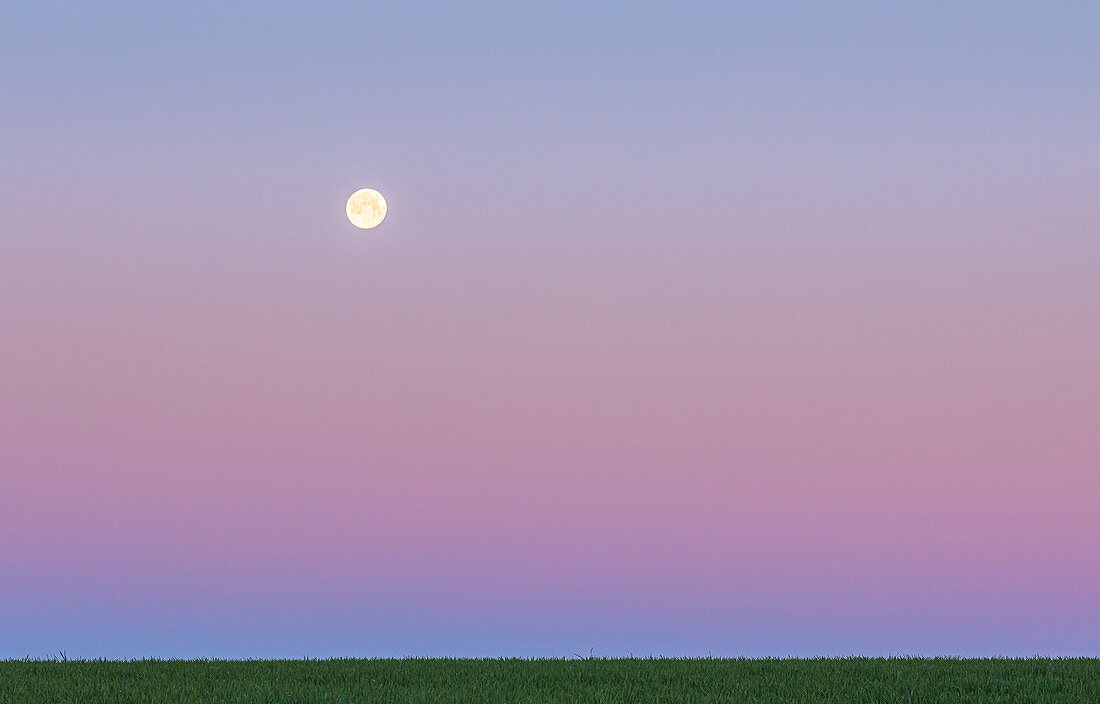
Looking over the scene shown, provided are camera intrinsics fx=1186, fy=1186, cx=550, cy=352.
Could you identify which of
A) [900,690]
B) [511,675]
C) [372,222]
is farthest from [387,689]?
[372,222]

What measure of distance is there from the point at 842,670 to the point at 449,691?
6313 millimetres

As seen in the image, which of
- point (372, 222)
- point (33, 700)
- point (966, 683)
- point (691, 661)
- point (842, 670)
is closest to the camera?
point (33, 700)

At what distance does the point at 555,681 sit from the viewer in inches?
692

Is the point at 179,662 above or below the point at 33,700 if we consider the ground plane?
above

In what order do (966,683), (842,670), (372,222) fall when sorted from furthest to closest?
1. (372,222)
2. (842,670)
3. (966,683)

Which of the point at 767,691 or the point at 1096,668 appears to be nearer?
the point at 767,691

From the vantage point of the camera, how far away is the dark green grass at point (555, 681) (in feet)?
52.3

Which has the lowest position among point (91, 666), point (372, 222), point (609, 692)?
point (609, 692)

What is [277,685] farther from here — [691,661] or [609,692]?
[691,661]

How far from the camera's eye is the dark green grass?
1595 cm

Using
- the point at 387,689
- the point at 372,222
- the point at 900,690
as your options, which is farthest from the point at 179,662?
the point at 372,222

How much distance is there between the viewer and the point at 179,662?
1983 cm

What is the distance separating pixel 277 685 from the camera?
55.1ft

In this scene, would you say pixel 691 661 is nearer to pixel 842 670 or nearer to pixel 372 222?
pixel 842 670
